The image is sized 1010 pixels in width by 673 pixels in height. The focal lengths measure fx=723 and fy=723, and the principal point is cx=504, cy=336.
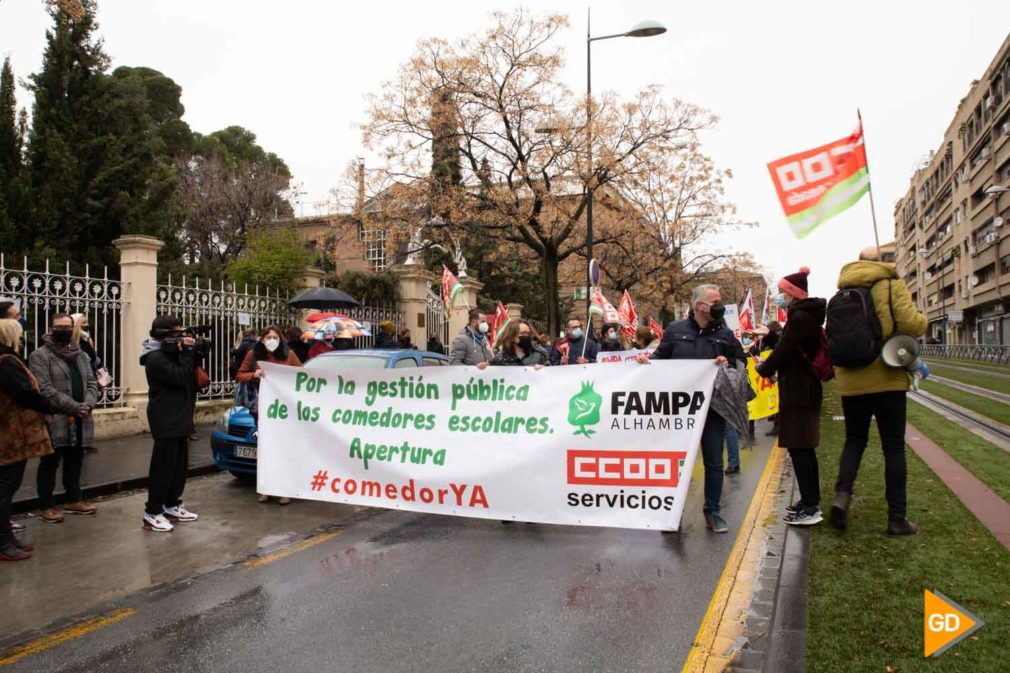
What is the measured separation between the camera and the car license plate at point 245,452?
7848 millimetres

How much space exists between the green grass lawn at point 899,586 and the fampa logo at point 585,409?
5.77 ft

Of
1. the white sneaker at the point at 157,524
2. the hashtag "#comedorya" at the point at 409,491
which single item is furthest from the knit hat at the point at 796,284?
the white sneaker at the point at 157,524

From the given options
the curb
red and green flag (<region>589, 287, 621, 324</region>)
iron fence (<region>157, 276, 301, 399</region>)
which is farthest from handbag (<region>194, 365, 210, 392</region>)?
red and green flag (<region>589, 287, 621, 324</region>)

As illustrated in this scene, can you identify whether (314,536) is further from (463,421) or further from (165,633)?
(165,633)

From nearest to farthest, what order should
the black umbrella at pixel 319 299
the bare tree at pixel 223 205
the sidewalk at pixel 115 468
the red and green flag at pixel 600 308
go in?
1. the sidewalk at pixel 115 468
2. the black umbrella at pixel 319 299
3. the red and green flag at pixel 600 308
4. the bare tree at pixel 223 205

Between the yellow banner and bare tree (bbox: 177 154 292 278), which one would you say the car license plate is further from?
bare tree (bbox: 177 154 292 278)

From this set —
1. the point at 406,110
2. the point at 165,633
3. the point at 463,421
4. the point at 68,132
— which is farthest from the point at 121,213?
the point at 165,633

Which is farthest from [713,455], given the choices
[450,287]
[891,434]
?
[450,287]

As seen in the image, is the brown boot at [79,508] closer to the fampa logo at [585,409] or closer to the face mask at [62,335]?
the face mask at [62,335]

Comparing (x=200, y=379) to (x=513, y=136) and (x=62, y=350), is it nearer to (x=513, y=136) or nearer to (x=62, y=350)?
(x=62, y=350)

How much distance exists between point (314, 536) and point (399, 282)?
1391cm

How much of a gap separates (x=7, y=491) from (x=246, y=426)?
2.66 meters

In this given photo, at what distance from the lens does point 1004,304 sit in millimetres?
55062

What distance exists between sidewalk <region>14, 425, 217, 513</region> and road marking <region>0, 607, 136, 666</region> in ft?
12.0
